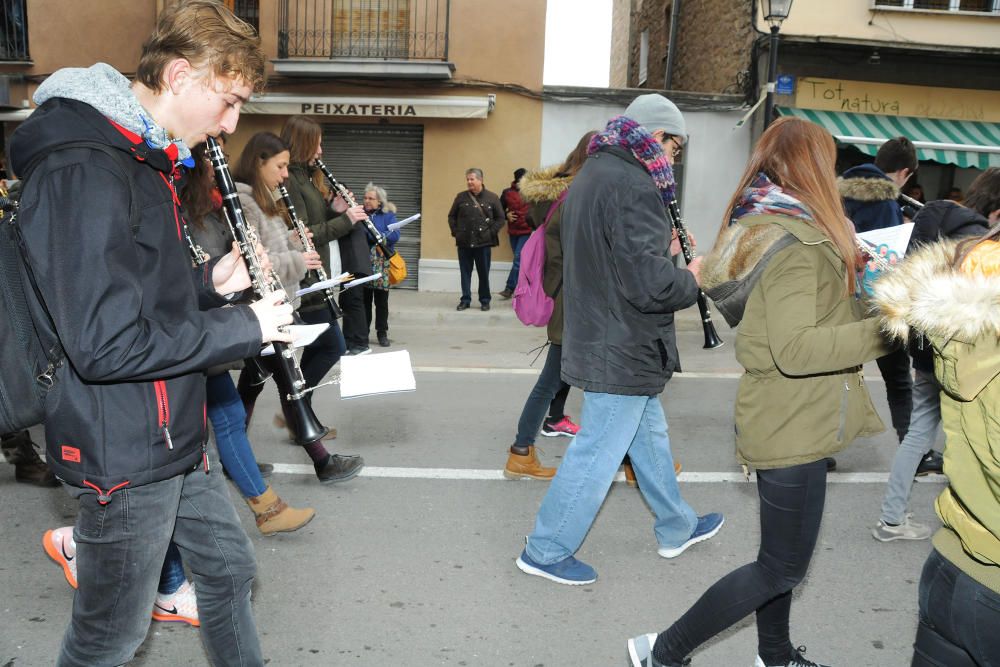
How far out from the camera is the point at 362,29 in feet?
49.9

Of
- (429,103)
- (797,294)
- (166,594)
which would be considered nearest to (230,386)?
(166,594)

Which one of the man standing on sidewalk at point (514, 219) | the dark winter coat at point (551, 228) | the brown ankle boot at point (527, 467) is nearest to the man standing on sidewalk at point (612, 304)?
the dark winter coat at point (551, 228)

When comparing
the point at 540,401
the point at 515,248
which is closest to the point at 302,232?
the point at 540,401

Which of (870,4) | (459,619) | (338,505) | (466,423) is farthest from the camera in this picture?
(870,4)

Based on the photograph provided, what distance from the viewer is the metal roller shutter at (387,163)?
1500 centimetres

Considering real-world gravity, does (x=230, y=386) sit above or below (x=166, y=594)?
above

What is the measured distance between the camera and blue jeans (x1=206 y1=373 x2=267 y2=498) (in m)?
3.80

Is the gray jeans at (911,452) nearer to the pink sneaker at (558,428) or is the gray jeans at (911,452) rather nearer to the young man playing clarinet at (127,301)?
the pink sneaker at (558,428)

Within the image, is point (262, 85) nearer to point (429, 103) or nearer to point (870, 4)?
point (429, 103)

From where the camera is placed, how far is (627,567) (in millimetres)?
3920

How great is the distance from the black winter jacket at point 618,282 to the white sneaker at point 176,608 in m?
1.68

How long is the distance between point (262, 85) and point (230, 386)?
6.28ft

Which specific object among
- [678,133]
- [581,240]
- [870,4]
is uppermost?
[870,4]

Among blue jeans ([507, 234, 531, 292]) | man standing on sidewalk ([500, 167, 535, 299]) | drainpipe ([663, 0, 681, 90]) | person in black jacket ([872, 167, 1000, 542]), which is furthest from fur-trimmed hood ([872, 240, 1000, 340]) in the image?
drainpipe ([663, 0, 681, 90])
